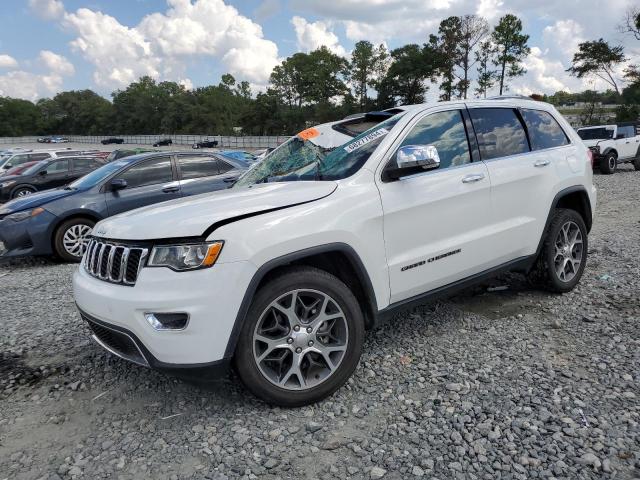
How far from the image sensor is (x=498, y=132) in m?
3.97

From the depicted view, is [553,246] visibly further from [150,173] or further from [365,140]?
[150,173]

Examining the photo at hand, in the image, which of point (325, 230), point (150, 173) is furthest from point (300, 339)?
point (150, 173)

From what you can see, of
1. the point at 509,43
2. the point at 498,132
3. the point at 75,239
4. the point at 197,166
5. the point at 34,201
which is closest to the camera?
the point at 498,132

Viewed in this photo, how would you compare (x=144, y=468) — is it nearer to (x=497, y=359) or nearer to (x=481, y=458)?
(x=481, y=458)

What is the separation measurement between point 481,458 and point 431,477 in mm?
288

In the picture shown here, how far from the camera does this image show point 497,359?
3377 mm

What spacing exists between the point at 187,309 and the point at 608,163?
1724cm

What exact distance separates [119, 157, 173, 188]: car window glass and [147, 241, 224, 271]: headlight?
554cm

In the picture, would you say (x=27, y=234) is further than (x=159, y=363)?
Yes

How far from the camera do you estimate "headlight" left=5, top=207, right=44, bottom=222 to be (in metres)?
6.95

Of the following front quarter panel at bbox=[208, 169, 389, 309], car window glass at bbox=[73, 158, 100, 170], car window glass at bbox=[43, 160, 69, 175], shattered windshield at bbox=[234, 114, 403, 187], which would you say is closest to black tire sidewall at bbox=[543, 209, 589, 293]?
shattered windshield at bbox=[234, 114, 403, 187]

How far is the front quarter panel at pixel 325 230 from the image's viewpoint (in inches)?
102

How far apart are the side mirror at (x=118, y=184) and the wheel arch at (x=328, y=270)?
5251 mm

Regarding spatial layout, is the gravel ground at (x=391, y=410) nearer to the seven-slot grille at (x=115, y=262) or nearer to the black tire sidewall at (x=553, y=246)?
the black tire sidewall at (x=553, y=246)
